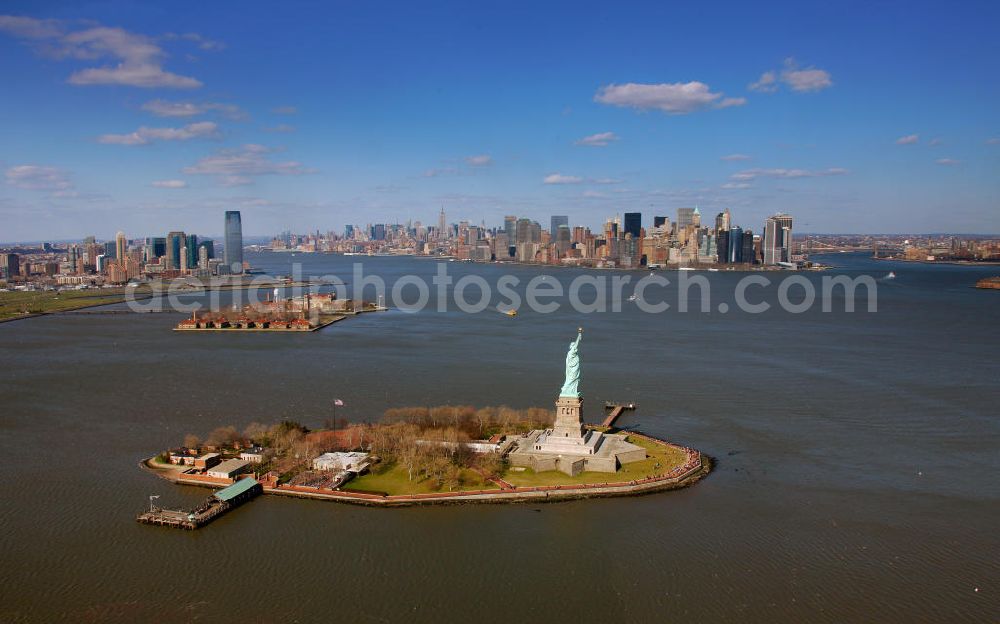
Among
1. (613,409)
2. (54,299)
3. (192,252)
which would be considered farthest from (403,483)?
(192,252)

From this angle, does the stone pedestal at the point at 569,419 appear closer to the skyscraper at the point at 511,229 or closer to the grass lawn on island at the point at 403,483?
the grass lawn on island at the point at 403,483

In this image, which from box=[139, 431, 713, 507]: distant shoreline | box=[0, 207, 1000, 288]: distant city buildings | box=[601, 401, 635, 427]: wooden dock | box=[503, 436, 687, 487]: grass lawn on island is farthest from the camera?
box=[0, 207, 1000, 288]: distant city buildings

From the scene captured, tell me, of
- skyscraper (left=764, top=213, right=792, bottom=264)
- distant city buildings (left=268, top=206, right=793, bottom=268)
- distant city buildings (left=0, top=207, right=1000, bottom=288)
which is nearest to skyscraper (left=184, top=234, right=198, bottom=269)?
distant city buildings (left=0, top=207, right=1000, bottom=288)

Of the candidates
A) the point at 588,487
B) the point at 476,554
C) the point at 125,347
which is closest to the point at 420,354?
the point at 125,347

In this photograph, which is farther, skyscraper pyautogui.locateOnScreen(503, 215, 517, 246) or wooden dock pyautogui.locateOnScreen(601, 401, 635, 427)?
skyscraper pyautogui.locateOnScreen(503, 215, 517, 246)

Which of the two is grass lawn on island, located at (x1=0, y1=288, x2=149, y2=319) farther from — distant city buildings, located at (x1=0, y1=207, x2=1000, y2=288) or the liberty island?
the liberty island

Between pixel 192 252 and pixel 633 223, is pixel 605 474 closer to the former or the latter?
pixel 192 252

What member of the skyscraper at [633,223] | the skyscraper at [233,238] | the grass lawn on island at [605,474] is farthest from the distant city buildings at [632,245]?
the grass lawn on island at [605,474]
